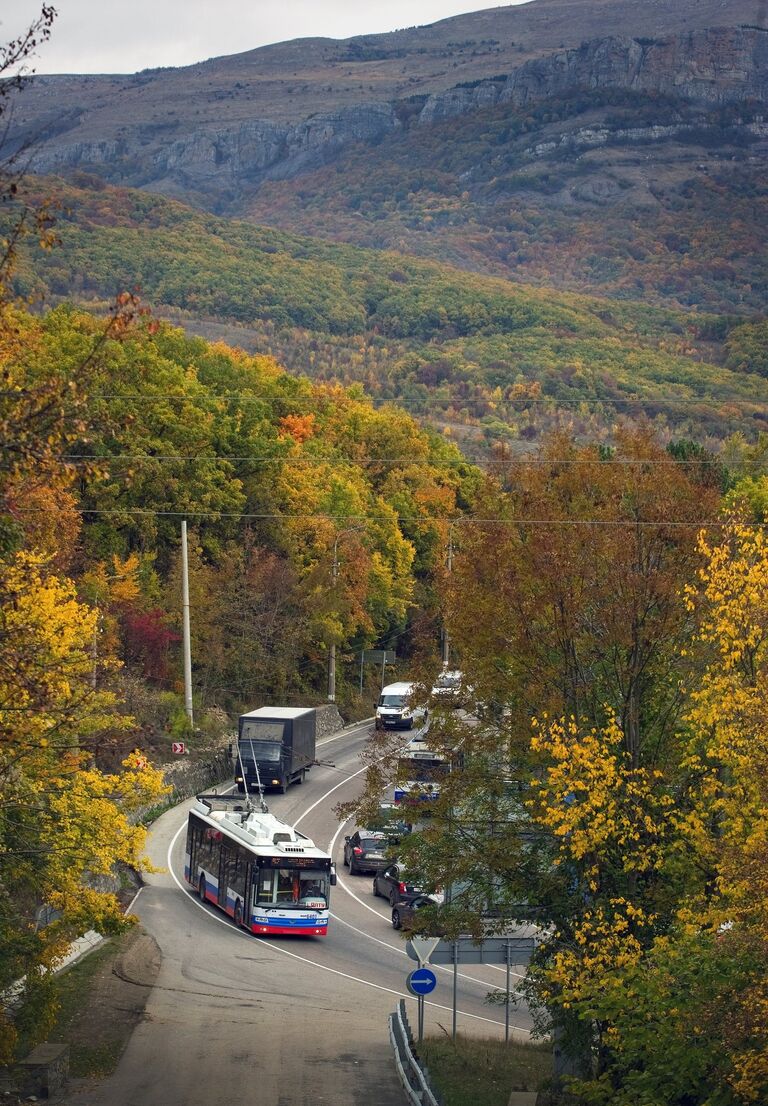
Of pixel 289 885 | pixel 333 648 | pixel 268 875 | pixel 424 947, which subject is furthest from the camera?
pixel 333 648

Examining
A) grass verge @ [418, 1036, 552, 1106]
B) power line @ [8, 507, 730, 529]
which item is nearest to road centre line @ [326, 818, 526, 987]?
grass verge @ [418, 1036, 552, 1106]

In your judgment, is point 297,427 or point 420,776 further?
point 297,427

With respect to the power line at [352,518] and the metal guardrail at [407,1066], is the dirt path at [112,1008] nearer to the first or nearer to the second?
the metal guardrail at [407,1066]

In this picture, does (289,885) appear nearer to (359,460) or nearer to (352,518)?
(352,518)

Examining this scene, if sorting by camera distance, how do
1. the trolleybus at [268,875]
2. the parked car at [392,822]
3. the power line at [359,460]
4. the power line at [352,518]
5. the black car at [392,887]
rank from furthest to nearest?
1. the black car at [392,887]
2. the trolleybus at [268,875]
3. the power line at [359,460]
4. the power line at [352,518]
5. the parked car at [392,822]

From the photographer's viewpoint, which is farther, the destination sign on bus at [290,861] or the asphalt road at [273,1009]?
the destination sign on bus at [290,861]

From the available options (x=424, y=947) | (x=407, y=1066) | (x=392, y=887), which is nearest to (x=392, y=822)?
(x=424, y=947)

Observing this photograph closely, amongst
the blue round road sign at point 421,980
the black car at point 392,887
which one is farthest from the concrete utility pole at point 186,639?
the blue round road sign at point 421,980
